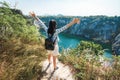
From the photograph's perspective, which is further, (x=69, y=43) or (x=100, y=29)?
(x=100, y=29)

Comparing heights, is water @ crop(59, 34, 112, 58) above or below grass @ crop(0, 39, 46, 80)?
below

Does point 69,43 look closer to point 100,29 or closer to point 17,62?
point 100,29

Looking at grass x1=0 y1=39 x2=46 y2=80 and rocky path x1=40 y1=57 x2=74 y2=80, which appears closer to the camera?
grass x1=0 y1=39 x2=46 y2=80

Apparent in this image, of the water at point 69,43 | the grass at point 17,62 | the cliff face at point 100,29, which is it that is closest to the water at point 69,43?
the water at point 69,43

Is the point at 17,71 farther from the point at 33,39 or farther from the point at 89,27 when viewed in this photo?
the point at 89,27

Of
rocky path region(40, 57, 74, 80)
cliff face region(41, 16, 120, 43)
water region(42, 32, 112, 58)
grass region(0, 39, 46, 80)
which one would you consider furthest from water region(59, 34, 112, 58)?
cliff face region(41, 16, 120, 43)

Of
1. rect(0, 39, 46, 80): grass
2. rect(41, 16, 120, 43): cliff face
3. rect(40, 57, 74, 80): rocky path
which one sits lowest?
rect(41, 16, 120, 43): cliff face

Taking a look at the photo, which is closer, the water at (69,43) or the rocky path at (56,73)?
the rocky path at (56,73)

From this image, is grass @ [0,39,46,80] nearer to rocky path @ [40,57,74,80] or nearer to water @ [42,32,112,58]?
rocky path @ [40,57,74,80]

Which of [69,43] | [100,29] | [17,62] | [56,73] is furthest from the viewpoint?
[100,29]

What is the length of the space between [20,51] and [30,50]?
613 mm

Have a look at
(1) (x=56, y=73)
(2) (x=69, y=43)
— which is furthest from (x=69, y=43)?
(1) (x=56, y=73)

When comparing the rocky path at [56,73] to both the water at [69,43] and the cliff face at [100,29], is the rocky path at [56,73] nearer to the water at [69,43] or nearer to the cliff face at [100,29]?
the water at [69,43]

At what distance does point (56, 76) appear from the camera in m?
7.80
